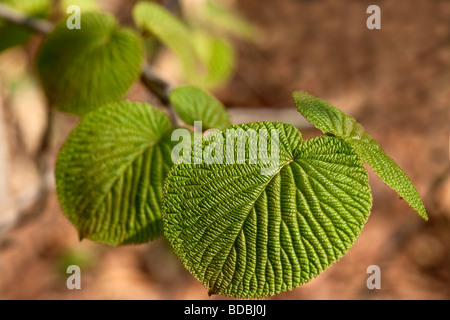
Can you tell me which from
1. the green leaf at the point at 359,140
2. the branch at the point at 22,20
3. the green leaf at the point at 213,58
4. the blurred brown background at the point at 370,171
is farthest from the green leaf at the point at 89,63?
the blurred brown background at the point at 370,171

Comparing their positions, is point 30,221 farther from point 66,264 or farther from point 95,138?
point 95,138

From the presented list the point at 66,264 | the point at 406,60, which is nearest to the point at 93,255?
the point at 66,264

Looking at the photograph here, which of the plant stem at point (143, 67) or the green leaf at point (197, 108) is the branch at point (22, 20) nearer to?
the plant stem at point (143, 67)

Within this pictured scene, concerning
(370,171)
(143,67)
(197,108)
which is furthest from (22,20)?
(370,171)

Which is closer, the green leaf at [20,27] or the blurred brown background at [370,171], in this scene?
the green leaf at [20,27]

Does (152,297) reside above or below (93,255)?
below
